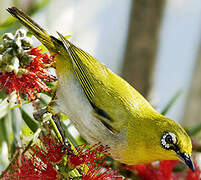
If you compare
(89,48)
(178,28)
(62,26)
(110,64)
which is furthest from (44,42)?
(178,28)

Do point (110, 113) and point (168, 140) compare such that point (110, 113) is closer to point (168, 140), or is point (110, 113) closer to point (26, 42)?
point (168, 140)

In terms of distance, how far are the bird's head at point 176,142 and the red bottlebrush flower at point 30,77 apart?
0.39 meters

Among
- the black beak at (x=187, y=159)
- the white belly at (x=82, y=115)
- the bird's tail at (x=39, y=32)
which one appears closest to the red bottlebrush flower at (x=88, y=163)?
the white belly at (x=82, y=115)

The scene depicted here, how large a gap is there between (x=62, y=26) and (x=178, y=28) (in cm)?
186

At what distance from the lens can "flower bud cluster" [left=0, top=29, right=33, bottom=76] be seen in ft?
2.73

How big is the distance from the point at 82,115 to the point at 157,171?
1.25 ft

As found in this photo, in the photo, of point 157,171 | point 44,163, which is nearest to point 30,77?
point 44,163

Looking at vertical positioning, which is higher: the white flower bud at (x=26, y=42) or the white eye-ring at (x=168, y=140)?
the white flower bud at (x=26, y=42)

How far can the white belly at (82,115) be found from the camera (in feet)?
3.63

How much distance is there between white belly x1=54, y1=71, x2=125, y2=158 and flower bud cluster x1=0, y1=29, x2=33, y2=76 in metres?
0.26

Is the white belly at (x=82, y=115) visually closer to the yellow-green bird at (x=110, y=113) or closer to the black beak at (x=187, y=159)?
the yellow-green bird at (x=110, y=113)

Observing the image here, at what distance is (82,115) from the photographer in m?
1.13

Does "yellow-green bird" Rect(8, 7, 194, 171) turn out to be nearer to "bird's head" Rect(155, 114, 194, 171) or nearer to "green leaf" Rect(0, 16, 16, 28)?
"bird's head" Rect(155, 114, 194, 171)

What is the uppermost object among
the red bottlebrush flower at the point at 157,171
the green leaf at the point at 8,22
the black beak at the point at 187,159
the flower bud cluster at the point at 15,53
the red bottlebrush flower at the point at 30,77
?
the green leaf at the point at 8,22
